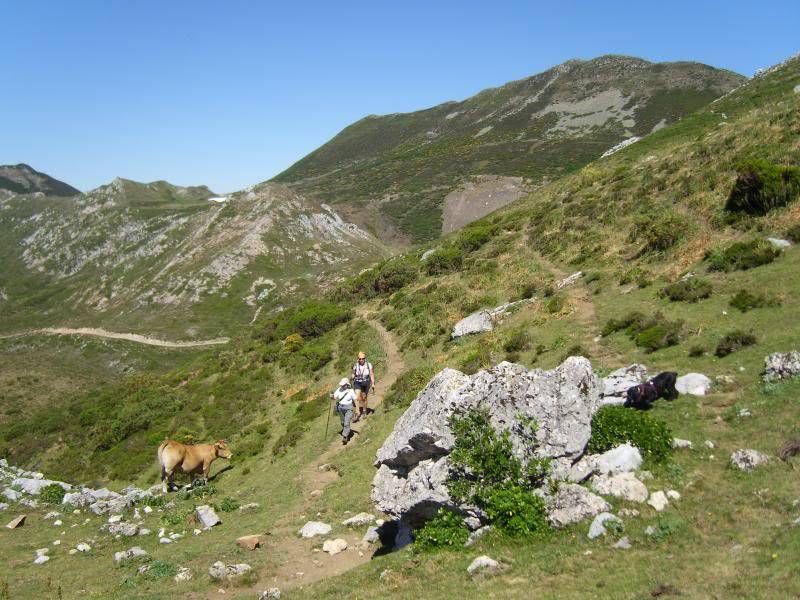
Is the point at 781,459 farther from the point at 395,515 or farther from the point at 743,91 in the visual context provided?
the point at 743,91

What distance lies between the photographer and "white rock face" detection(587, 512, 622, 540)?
9.27 m

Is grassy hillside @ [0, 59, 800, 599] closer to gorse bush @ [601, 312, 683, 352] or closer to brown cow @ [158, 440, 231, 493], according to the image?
gorse bush @ [601, 312, 683, 352]

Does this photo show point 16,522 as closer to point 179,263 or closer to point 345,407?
point 345,407

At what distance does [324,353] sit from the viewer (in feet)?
110

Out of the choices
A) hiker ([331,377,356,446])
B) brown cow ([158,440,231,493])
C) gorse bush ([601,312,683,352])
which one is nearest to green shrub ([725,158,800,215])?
gorse bush ([601,312,683,352])

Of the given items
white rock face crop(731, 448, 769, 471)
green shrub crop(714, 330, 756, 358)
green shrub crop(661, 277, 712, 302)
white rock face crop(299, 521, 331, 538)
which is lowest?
white rock face crop(299, 521, 331, 538)

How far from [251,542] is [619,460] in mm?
9413

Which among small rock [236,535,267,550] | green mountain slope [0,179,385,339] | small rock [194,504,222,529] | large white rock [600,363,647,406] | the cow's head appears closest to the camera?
small rock [236,535,267,550]

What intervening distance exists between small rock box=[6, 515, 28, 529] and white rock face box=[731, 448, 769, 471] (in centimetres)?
2142

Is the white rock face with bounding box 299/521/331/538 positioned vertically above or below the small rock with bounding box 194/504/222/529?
below

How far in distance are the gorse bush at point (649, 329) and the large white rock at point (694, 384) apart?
2.86 metres

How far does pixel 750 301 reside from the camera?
677 inches

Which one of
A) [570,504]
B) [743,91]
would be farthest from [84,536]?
[743,91]

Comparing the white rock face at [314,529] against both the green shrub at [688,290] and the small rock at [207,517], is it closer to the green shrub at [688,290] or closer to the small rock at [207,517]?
the small rock at [207,517]
